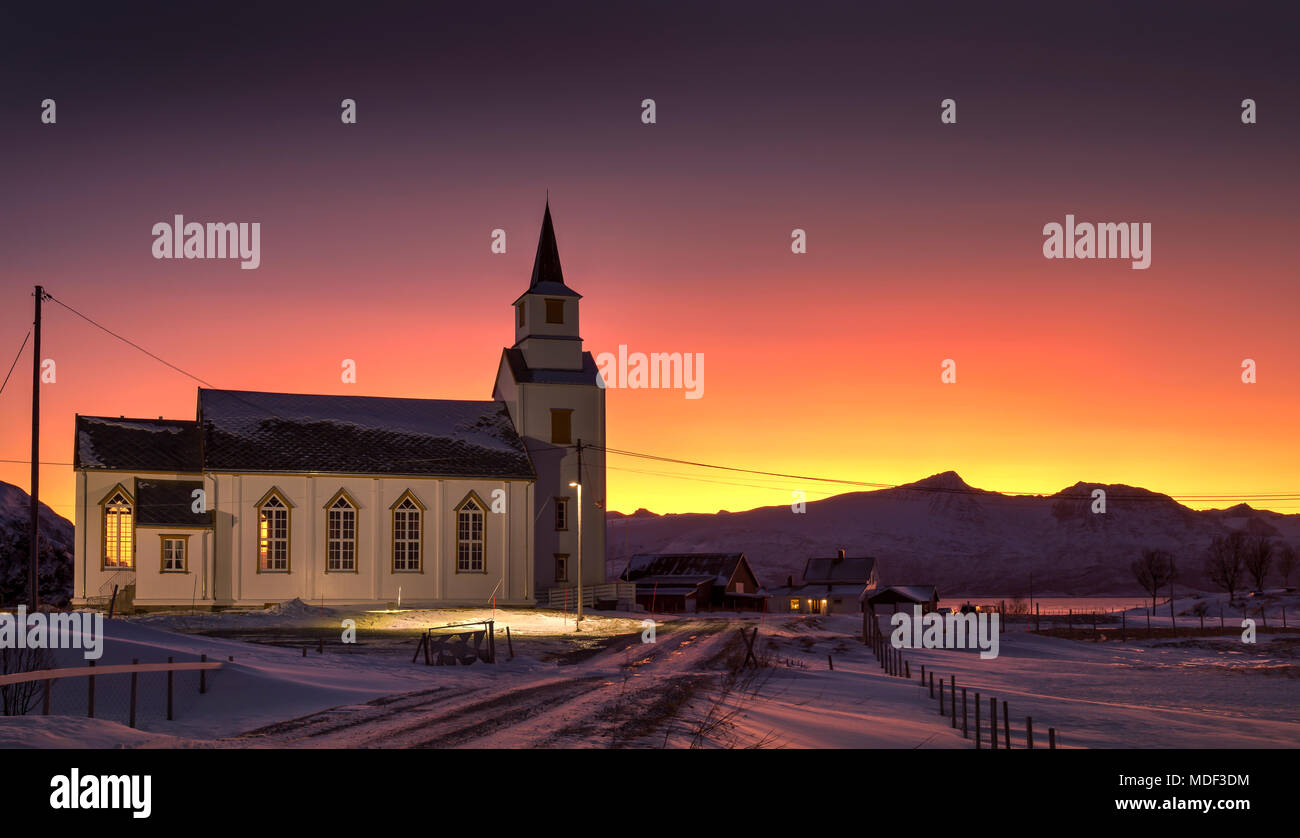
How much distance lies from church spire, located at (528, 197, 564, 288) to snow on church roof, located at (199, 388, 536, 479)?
1054cm

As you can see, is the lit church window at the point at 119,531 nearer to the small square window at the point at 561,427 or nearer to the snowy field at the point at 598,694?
the snowy field at the point at 598,694

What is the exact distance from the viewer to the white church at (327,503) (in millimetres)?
57875

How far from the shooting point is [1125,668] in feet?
176

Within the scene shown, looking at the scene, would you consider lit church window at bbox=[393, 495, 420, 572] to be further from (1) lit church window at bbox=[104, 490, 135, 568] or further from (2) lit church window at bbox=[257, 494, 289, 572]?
(1) lit church window at bbox=[104, 490, 135, 568]

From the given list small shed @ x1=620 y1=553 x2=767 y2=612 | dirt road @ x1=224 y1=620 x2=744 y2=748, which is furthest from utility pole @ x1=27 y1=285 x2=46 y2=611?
small shed @ x1=620 y1=553 x2=767 y2=612

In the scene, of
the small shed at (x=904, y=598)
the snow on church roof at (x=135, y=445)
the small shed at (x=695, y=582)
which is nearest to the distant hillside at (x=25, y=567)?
the snow on church roof at (x=135, y=445)

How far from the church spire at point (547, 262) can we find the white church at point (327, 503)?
794cm

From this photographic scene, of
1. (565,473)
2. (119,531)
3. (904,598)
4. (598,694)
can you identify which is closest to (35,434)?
(598,694)

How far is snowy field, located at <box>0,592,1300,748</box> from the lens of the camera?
1994 cm

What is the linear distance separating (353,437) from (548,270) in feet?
59.8
